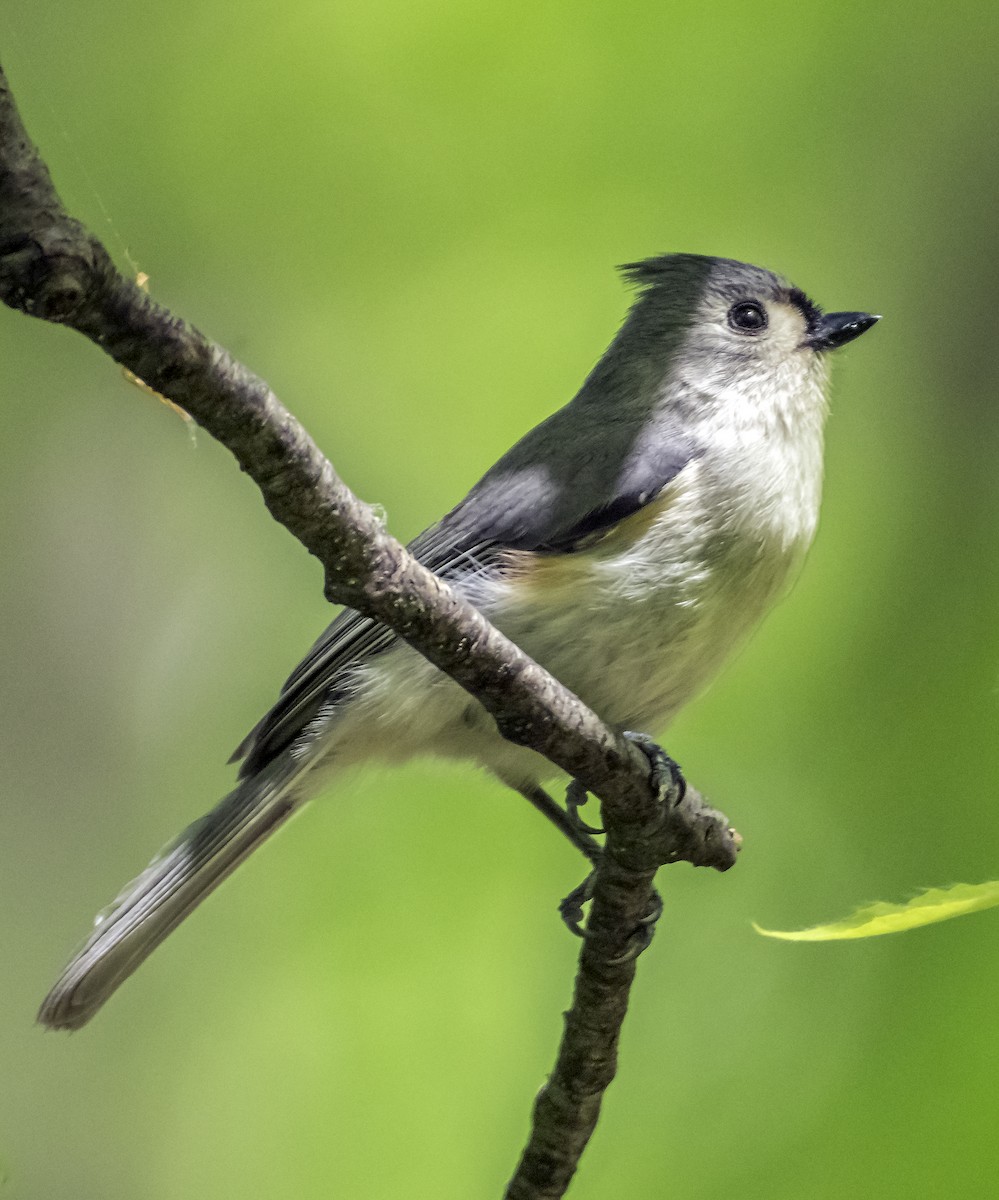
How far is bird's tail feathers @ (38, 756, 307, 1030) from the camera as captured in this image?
1288mm

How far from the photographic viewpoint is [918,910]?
0.64m

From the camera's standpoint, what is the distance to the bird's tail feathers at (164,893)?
1.29 m

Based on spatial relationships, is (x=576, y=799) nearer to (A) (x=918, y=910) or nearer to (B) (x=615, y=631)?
(B) (x=615, y=631)

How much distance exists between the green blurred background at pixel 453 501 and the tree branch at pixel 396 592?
0.39m

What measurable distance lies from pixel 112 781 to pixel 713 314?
4.45ft

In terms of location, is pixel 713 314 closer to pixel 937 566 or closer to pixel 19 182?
pixel 937 566

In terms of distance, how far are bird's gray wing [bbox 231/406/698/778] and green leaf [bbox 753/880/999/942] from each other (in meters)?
0.66

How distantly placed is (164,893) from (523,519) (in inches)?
22.4

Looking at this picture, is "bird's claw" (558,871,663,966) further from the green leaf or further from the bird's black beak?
the bird's black beak

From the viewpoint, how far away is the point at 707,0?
151 centimetres

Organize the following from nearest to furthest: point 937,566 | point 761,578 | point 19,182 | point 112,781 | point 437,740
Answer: point 19,182 → point 761,578 → point 437,740 → point 937,566 → point 112,781

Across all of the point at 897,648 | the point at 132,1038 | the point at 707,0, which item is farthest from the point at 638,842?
the point at 132,1038

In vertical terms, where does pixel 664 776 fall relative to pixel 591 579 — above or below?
below

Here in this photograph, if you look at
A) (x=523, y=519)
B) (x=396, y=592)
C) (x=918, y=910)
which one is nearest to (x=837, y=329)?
(x=523, y=519)
